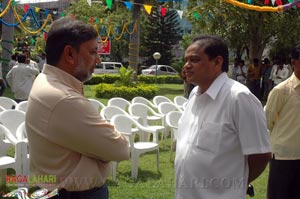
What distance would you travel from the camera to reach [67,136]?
1.77 metres

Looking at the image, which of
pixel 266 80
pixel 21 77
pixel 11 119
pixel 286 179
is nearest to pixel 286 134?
pixel 286 179

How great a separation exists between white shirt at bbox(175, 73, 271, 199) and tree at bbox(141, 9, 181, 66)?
1617 inches

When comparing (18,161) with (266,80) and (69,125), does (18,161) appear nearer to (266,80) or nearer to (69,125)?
(69,125)

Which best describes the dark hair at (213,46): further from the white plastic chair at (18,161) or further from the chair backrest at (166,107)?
the chair backrest at (166,107)

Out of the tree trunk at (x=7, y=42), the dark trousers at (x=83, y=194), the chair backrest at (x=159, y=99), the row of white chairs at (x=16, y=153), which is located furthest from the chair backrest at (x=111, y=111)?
the tree trunk at (x=7, y=42)

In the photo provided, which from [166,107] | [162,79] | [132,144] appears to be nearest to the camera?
[132,144]

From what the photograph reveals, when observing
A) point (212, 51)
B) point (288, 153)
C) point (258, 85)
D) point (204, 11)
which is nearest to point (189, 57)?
point (212, 51)

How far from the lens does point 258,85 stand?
1501cm

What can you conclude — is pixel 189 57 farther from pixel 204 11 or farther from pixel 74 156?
pixel 204 11

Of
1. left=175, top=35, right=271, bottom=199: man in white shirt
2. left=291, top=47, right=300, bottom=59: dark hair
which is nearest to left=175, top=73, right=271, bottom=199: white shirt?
left=175, top=35, right=271, bottom=199: man in white shirt

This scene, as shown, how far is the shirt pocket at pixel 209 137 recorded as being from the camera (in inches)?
85.7

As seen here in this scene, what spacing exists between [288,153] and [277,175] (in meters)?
0.20

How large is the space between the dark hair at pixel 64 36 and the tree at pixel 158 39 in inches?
1630

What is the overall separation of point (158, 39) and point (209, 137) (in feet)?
138
